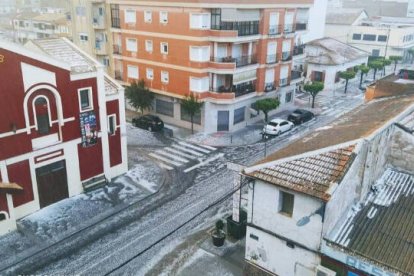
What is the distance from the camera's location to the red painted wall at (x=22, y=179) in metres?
21.6

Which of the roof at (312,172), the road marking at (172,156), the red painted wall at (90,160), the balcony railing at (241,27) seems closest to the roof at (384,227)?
the roof at (312,172)

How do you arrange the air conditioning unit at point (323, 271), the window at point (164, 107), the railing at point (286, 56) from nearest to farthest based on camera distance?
the air conditioning unit at point (323, 271), the window at point (164, 107), the railing at point (286, 56)

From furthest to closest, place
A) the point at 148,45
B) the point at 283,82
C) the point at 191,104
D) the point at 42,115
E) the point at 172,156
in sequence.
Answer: the point at 283,82 → the point at 148,45 → the point at 191,104 → the point at 172,156 → the point at 42,115

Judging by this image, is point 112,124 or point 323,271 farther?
point 112,124

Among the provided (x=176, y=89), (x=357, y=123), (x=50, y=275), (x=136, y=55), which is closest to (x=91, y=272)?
(x=50, y=275)

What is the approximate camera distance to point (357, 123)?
20.6m

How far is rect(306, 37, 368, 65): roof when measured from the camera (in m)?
56.6

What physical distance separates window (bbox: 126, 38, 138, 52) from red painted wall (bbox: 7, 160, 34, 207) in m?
21.7

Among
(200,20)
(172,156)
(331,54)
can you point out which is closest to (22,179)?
(172,156)

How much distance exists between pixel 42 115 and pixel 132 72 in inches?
806

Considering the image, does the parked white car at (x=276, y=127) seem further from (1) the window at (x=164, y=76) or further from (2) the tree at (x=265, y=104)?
(1) the window at (x=164, y=76)

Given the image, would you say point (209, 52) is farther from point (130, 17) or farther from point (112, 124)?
point (112, 124)

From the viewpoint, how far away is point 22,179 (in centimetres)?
2212

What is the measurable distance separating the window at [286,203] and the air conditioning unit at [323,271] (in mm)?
2324
